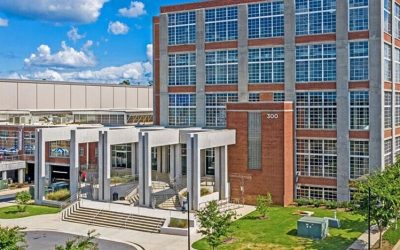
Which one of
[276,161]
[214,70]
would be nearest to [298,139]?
[276,161]

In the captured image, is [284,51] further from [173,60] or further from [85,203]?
[85,203]

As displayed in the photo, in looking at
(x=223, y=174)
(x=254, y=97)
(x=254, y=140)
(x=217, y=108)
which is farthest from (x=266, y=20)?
(x=223, y=174)

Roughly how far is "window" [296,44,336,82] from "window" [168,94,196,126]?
1271 cm

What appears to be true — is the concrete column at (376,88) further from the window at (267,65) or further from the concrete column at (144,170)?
the concrete column at (144,170)

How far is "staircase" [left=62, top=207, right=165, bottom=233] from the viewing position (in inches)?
1453

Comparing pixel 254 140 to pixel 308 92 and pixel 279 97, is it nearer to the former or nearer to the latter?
pixel 279 97

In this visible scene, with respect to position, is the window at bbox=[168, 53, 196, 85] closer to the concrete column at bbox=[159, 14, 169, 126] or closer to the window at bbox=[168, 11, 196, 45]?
the concrete column at bbox=[159, 14, 169, 126]

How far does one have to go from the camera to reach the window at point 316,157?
44.8 m

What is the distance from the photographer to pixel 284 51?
155 feet

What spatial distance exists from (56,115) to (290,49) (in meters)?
40.2

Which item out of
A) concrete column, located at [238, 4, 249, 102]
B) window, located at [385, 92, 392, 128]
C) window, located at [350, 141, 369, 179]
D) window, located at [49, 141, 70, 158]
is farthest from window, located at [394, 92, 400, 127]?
window, located at [49, 141, 70, 158]

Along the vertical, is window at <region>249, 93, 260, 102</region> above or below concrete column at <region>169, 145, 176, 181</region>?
above

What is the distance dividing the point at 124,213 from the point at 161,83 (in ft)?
67.1

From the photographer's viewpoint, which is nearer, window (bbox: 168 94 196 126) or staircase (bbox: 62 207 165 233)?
staircase (bbox: 62 207 165 233)
